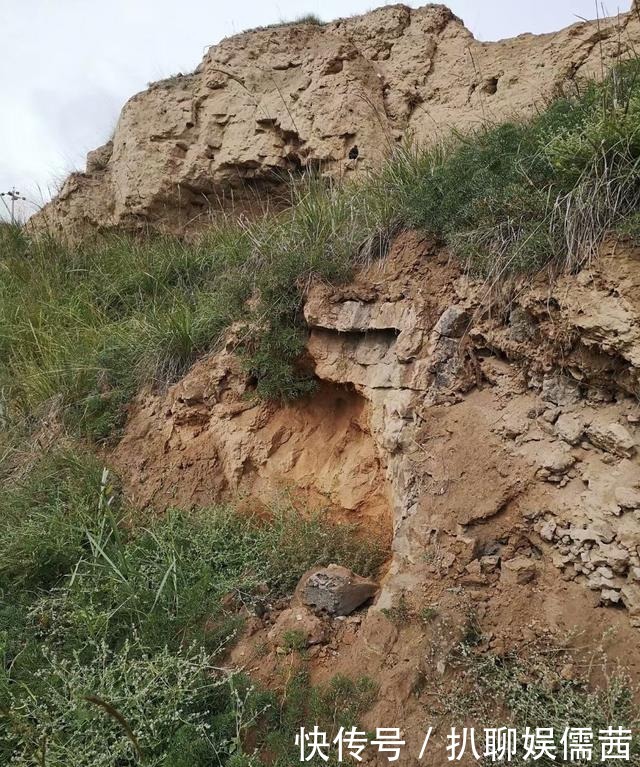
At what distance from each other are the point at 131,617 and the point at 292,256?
98.7 inches

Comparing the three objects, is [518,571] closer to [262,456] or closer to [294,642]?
[294,642]

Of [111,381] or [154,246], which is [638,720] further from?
[154,246]

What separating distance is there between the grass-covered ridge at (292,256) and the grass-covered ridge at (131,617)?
38.4 inches

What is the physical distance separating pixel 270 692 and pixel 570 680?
126 cm

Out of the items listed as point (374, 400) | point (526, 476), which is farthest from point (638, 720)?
point (374, 400)

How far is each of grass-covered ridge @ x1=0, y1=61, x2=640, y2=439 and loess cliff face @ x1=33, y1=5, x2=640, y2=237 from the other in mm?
611

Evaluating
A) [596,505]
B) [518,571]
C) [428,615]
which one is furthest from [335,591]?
[596,505]

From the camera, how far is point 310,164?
21.2 feet

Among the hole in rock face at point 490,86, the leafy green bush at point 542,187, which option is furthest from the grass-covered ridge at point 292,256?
the hole in rock face at point 490,86

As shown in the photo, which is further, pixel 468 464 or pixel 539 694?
pixel 468 464

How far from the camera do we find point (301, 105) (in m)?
6.54

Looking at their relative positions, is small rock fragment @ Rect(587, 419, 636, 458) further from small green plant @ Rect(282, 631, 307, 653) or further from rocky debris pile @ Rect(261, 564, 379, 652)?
small green plant @ Rect(282, 631, 307, 653)

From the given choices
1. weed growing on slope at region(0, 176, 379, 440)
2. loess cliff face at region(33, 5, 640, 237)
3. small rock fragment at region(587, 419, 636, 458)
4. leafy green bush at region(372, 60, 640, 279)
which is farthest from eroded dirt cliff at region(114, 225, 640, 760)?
loess cliff face at region(33, 5, 640, 237)

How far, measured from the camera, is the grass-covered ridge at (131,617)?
8.39ft
